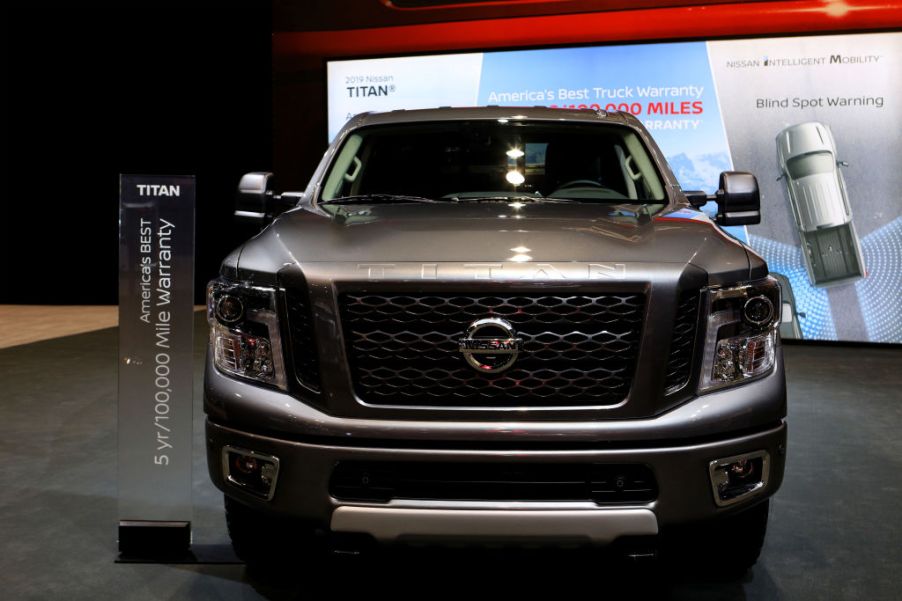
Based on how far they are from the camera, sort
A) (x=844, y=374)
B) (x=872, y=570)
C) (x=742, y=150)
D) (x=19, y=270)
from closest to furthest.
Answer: (x=872, y=570), (x=844, y=374), (x=742, y=150), (x=19, y=270)

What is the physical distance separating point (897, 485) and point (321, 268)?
9.50ft

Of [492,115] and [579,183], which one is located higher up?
[492,115]

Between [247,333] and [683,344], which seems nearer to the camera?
[683,344]

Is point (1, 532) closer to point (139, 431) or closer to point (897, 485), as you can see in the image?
point (139, 431)

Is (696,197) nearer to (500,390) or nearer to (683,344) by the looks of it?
(683,344)

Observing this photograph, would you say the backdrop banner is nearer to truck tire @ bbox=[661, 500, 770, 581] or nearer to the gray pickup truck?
truck tire @ bbox=[661, 500, 770, 581]

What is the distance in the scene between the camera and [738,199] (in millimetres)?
3430

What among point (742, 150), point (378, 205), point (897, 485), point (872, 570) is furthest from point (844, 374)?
point (378, 205)

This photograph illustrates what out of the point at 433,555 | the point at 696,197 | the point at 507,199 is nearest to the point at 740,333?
the point at 507,199

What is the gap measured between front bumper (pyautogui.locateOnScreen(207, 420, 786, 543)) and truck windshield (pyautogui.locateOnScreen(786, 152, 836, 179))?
631cm

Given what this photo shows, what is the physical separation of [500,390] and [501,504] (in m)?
0.28

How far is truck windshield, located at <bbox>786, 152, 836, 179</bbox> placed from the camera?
802cm

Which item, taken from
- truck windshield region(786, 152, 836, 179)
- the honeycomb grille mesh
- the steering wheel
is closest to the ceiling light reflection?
the steering wheel

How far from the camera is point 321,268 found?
2359 mm
